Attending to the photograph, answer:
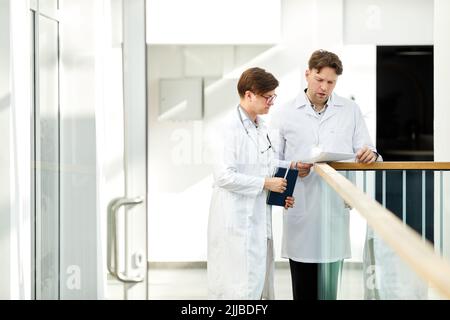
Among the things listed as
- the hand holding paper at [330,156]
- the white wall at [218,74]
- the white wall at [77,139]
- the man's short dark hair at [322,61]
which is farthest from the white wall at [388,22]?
the white wall at [77,139]

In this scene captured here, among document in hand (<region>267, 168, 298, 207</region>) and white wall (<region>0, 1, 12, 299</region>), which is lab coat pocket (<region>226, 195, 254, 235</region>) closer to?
document in hand (<region>267, 168, 298, 207</region>)

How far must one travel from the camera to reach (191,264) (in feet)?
11.1

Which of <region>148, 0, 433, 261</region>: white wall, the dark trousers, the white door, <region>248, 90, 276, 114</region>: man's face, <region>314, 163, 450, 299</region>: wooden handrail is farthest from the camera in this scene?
<region>148, 0, 433, 261</region>: white wall

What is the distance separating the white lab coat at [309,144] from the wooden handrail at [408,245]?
1159 millimetres

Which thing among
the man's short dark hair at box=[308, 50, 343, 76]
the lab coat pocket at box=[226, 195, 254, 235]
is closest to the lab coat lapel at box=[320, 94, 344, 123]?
the man's short dark hair at box=[308, 50, 343, 76]

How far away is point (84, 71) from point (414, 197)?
4.37ft

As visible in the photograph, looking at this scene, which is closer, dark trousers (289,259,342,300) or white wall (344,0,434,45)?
dark trousers (289,259,342,300)

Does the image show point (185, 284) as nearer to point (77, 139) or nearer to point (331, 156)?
point (331, 156)

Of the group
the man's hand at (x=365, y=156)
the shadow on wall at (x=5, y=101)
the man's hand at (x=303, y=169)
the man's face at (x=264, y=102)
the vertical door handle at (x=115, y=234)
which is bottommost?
the vertical door handle at (x=115, y=234)

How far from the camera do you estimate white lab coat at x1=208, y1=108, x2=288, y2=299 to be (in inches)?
122

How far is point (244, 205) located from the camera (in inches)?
122

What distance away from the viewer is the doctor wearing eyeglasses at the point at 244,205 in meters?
3.10

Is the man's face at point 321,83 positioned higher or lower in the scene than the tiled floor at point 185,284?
higher

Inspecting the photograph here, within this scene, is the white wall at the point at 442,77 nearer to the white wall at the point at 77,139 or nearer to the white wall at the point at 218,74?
the white wall at the point at 218,74
